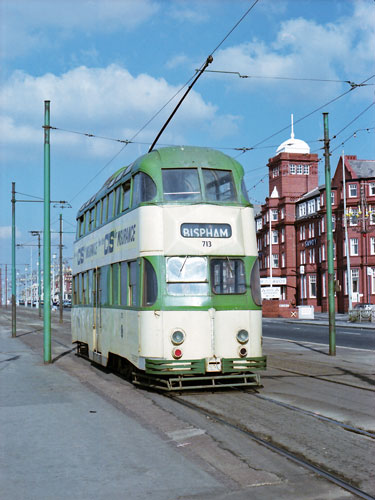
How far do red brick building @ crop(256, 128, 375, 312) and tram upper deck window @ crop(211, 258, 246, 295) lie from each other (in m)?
47.8

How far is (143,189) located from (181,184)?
732 millimetres

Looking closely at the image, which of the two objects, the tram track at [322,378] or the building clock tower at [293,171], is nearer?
the tram track at [322,378]

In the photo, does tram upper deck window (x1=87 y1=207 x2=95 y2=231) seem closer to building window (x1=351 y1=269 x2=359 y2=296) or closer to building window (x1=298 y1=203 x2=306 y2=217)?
building window (x1=351 y1=269 x2=359 y2=296)

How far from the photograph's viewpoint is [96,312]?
16.9 m

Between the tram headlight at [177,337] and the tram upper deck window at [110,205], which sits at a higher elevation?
the tram upper deck window at [110,205]

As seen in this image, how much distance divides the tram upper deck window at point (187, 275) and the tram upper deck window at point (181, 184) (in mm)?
1181

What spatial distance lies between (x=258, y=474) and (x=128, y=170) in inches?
334

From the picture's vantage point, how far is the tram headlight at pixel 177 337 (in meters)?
11.9

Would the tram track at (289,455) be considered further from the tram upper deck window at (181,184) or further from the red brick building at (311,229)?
the red brick building at (311,229)

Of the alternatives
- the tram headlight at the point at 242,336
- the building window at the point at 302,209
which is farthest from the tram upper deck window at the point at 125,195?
the building window at the point at 302,209

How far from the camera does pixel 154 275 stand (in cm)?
1216

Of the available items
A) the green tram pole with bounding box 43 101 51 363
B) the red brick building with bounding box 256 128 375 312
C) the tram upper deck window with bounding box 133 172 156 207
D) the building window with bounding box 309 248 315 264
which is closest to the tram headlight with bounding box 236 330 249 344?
the tram upper deck window with bounding box 133 172 156 207

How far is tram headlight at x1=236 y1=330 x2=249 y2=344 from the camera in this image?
480 inches

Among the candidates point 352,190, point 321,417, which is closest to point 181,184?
point 321,417
